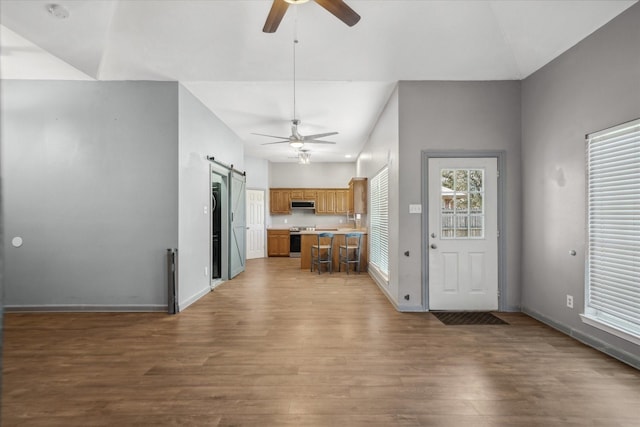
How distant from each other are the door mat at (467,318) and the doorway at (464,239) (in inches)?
3.7

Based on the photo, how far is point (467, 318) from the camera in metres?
4.15

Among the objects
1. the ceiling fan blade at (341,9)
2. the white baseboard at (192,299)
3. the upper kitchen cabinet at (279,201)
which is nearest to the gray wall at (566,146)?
the ceiling fan blade at (341,9)

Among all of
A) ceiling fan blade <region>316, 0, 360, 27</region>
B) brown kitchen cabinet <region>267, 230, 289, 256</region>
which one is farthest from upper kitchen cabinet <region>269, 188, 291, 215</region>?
ceiling fan blade <region>316, 0, 360, 27</region>

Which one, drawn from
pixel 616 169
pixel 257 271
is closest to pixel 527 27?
pixel 616 169

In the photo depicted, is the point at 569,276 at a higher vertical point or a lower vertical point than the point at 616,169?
lower

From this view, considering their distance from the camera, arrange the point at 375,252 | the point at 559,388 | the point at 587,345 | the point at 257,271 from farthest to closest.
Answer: the point at 257,271, the point at 375,252, the point at 587,345, the point at 559,388

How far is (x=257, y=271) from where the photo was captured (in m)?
7.46

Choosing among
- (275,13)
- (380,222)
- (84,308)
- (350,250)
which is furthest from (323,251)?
(275,13)

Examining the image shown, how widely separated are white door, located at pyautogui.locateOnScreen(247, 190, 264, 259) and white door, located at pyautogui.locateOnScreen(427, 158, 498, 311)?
20.2ft

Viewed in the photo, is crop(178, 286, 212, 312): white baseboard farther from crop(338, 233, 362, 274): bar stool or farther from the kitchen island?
crop(338, 233, 362, 274): bar stool

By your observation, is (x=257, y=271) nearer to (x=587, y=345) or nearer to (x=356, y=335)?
(x=356, y=335)

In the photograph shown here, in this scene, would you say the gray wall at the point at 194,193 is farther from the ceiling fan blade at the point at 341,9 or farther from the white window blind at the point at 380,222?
the white window blind at the point at 380,222

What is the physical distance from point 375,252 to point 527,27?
14.0 ft

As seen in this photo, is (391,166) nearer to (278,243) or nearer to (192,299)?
(192,299)
